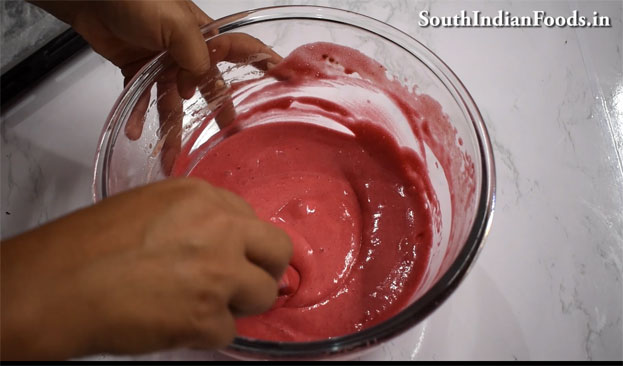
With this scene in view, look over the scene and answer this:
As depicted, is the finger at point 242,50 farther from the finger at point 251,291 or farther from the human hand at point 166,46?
the finger at point 251,291

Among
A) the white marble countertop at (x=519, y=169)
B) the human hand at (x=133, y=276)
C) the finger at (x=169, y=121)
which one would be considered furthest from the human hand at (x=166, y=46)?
the human hand at (x=133, y=276)

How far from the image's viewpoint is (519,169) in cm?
109

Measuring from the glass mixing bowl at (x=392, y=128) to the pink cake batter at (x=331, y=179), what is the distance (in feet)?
0.08

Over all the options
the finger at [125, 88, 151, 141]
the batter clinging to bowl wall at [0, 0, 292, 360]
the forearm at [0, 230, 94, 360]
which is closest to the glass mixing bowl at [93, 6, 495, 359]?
the finger at [125, 88, 151, 141]

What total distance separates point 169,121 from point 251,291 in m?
0.50

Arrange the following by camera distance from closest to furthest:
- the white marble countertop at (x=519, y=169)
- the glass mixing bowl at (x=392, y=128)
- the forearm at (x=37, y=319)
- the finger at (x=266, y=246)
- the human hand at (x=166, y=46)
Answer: the forearm at (x=37, y=319) < the finger at (x=266, y=246) < the glass mixing bowl at (x=392, y=128) < the human hand at (x=166, y=46) < the white marble countertop at (x=519, y=169)

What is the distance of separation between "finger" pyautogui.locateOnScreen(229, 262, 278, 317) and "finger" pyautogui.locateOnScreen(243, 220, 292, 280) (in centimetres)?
1

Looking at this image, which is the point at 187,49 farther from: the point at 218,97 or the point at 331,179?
the point at 331,179

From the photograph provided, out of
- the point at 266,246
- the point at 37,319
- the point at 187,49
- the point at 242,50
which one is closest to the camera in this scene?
the point at 37,319

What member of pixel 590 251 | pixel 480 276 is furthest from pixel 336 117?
pixel 590 251

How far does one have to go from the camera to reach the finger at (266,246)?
2.03ft

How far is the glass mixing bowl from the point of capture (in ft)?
2.37

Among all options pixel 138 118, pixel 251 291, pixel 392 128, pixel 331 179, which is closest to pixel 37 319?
pixel 251 291

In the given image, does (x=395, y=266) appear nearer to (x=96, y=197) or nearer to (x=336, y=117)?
(x=336, y=117)
